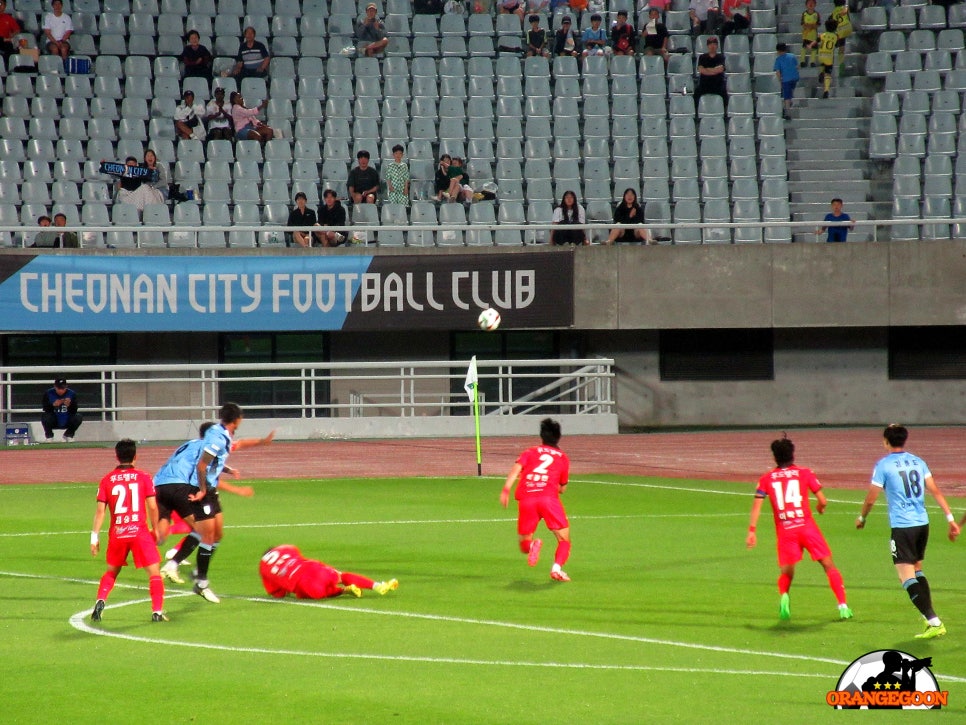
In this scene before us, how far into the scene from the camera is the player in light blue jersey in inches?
392

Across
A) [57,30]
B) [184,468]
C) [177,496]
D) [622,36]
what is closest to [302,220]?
[57,30]

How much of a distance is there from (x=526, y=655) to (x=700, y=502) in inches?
392

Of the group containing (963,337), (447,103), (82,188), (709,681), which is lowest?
(709,681)

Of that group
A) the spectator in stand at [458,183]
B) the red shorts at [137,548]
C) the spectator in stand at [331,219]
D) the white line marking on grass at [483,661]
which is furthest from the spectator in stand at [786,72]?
the red shorts at [137,548]

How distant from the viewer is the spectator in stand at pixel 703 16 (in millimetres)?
34094

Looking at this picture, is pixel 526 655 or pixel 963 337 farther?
pixel 963 337

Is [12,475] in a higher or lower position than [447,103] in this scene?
lower

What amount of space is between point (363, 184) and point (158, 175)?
4672 millimetres

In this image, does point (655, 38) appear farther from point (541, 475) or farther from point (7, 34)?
point (541, 475)

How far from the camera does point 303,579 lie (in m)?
11.8

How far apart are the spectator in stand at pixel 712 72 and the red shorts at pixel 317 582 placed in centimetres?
2284

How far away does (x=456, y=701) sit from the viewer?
8.11m

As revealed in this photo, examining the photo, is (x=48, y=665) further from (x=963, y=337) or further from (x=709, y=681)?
(x=963, y=337)

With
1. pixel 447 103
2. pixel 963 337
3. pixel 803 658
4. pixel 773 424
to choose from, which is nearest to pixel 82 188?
pixel 447 103
